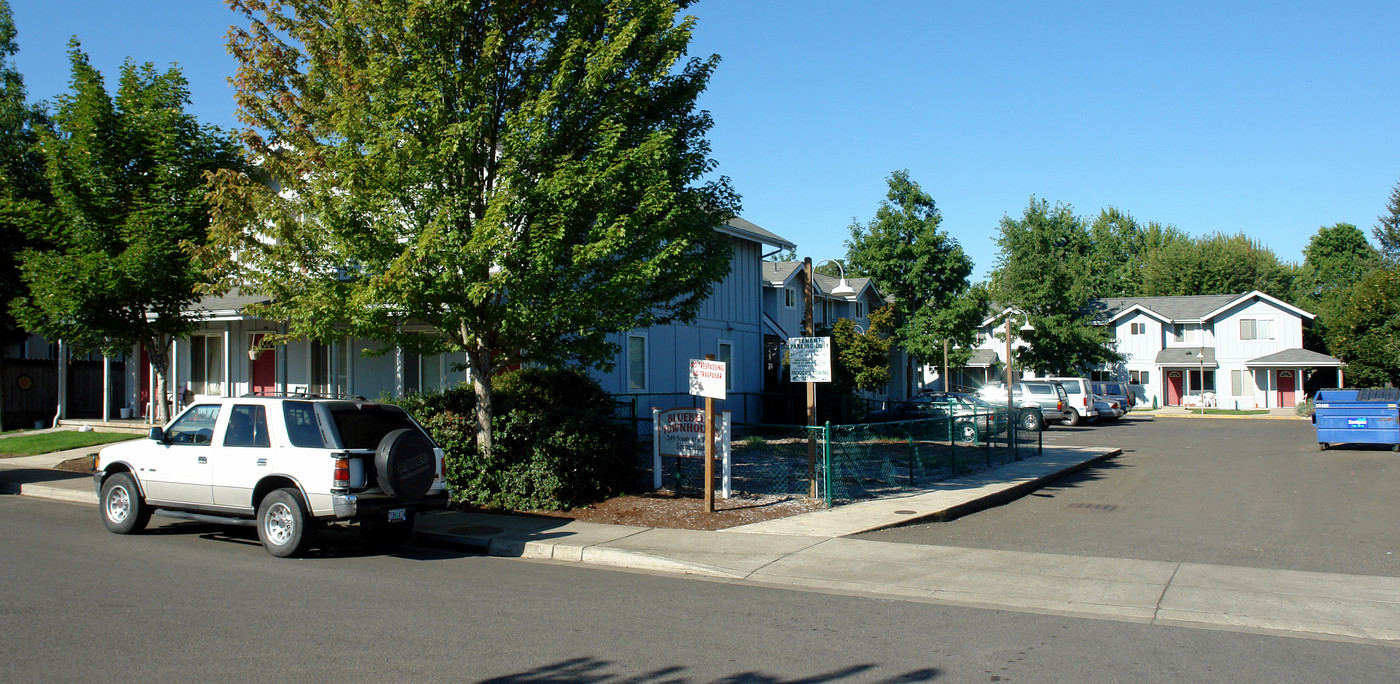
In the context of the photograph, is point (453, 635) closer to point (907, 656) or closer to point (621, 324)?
point (907, 656)

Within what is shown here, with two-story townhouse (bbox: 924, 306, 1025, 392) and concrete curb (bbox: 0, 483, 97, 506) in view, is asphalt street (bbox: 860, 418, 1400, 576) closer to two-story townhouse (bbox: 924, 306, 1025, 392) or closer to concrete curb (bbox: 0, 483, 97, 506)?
concrete curb (bbox: 0, 483, 97, 506)

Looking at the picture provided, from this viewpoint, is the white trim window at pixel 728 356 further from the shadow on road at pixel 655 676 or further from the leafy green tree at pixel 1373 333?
the leafy green tree at pixel 1373 333

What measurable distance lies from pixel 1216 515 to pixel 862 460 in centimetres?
514

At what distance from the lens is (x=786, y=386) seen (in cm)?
2911

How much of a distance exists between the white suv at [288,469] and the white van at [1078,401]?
3027 centimetres

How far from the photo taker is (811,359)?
1352 cm

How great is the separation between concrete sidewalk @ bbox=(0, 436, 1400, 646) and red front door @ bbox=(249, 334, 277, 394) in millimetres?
12121

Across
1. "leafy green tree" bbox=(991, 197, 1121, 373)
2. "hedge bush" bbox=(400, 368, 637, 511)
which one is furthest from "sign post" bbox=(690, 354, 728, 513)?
"leafy green tree" bbox=(991, 197, 1121, 373)

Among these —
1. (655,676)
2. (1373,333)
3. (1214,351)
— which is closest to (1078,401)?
(1373,333)

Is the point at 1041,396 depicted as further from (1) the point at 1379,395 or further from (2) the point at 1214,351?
(2) the point at 1214,351

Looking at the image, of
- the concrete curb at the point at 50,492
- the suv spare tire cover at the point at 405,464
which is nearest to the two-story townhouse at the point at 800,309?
the suv spare tire cover at the point at 405,464

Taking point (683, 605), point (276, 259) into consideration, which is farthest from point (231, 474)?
point (683, 605)

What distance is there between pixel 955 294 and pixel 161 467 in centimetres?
3675

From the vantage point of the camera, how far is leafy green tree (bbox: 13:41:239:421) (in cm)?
1645
